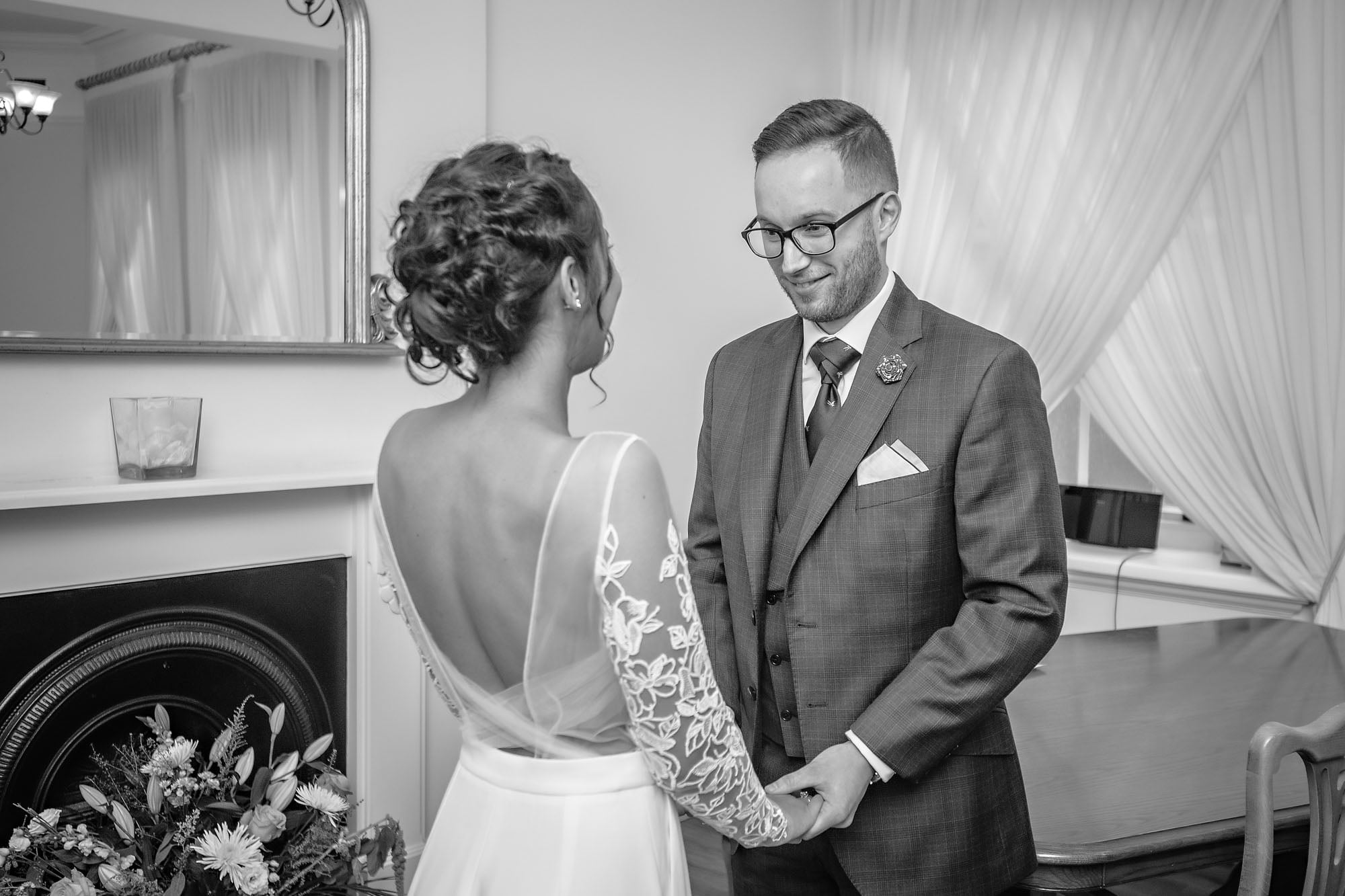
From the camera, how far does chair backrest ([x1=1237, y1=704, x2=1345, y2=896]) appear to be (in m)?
1.64

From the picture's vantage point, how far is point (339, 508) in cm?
305

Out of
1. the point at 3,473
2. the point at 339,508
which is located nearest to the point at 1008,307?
the point at 339,508

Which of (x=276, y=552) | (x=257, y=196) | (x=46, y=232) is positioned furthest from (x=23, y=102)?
(x=276, y=552)

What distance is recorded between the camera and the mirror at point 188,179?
2.54 metres

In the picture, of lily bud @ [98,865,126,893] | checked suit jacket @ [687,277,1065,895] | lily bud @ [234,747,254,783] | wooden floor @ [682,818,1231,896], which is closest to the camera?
checked suit jacket @ [687,277,1065,895]

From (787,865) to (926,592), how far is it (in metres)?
0.49

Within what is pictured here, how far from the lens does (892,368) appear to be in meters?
1.73

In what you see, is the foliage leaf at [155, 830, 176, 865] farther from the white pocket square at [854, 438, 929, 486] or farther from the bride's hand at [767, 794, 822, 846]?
the white pocket square at [854, 438, 929, 486]

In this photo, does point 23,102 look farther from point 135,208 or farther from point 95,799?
point 95,799

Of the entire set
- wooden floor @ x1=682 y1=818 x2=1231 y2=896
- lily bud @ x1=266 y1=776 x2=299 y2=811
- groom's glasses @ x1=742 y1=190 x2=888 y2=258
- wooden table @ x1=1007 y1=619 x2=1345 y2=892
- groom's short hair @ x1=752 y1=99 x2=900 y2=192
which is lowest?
wooden floor @ x1=682 y1=818 x2=1231 y2=896

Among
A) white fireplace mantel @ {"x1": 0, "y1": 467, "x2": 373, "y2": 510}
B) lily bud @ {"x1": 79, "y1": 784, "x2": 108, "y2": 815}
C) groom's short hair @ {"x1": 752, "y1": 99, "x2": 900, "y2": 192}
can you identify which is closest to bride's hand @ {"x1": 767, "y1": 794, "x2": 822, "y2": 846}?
groom's short hair @ {"x1": 752, "y1": 99, "x2": 900, "y2": 192}

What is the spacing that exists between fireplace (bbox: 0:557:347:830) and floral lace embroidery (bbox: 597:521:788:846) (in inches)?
73.0

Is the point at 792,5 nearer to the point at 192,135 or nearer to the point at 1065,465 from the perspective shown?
the point at 1065,465

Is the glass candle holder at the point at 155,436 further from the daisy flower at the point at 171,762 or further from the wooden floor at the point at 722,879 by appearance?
the wooden floor at the point at 722,879
